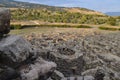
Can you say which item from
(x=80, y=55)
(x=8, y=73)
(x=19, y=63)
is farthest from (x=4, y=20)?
(x=80, y=55)

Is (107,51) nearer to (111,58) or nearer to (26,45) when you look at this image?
(111,58)

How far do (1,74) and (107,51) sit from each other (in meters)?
22.0

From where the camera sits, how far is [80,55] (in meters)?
26.7

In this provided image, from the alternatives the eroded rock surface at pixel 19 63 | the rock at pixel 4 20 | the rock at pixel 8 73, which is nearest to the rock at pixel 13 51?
the eroded rock surface at pixel 19 63

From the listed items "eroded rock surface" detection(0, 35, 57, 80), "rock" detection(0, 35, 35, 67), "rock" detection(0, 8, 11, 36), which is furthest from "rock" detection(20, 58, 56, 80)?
"rock" detection(0, 8, 11, 36)

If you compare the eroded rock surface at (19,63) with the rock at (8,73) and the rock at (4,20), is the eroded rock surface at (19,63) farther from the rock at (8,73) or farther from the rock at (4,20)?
the rock at (4,20)

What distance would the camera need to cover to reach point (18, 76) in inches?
717

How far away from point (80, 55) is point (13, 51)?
30.9 feet

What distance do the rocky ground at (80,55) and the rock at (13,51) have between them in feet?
12.1

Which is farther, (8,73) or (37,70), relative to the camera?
(37,70)

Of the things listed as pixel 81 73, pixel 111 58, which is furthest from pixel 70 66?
pixel 111 58

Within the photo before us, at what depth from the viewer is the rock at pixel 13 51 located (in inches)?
696

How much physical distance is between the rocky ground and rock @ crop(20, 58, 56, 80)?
201cm

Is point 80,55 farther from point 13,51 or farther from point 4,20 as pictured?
point 13,51
